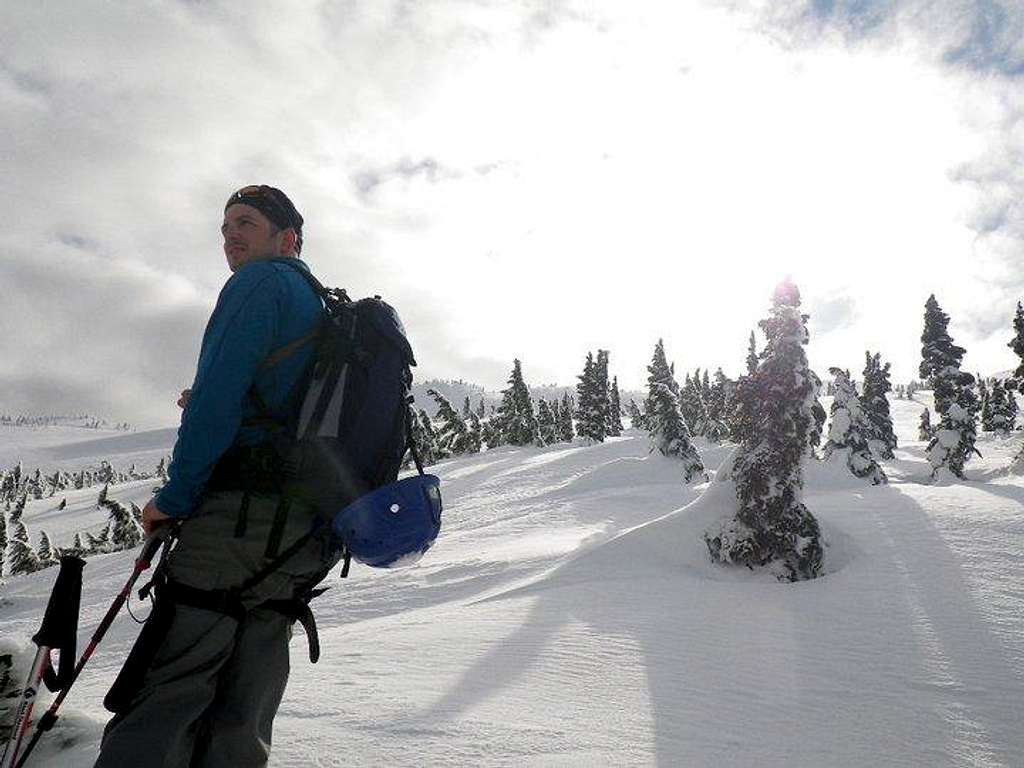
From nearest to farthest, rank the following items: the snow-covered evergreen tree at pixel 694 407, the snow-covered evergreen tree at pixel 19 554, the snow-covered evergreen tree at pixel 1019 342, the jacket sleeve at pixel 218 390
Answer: the jacket sleeve at pixel 218 390
the snow-covered evergreen tree at pixel 1019 342
the snow-covered evergreen tree at pixel 19 554
the snow-covered evergreen tree at pixel 694 407

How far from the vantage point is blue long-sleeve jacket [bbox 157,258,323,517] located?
2.59m

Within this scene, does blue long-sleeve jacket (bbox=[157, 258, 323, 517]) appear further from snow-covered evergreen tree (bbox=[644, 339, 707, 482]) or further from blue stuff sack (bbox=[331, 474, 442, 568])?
snow-covered evergreen tree (bbox=[644, 339, 707, 482])

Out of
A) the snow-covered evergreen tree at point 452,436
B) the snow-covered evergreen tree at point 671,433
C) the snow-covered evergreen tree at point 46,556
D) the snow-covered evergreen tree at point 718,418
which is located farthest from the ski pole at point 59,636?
the snow-covered evergreen tree at point 718,418

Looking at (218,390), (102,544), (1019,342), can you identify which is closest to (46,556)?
(102,544)

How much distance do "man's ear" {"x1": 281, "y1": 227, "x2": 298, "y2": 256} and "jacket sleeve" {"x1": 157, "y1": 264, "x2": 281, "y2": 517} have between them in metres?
0.55

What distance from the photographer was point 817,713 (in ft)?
16.0

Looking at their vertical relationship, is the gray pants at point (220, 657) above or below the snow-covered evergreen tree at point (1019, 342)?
below

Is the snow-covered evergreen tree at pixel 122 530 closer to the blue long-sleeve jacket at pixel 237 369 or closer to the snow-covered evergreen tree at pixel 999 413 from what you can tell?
the blue long-sleeve jacket at pixel 237 369

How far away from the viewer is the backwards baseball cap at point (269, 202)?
3.14 m

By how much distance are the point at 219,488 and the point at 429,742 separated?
2.37 m

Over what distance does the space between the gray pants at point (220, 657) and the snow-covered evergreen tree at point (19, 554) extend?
210 feet

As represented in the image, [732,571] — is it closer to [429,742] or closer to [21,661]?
[429,742]

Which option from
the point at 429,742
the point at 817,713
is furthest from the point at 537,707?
the point at 817,713

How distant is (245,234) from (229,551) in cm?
163
